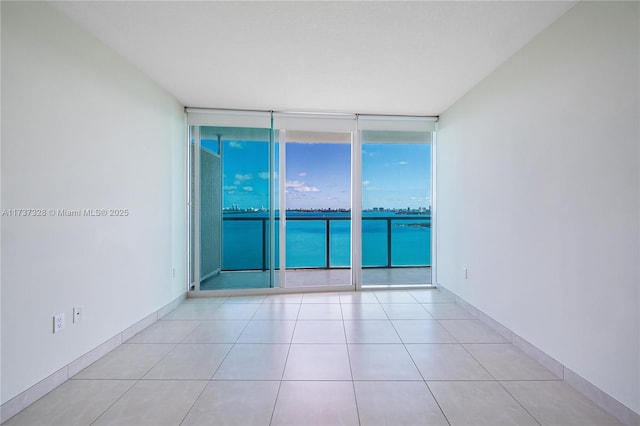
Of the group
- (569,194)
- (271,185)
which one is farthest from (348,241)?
(569,194)

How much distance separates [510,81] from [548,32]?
43cm

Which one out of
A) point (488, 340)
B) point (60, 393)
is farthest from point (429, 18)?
point (60, 393)

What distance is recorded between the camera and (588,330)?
65.7 inches

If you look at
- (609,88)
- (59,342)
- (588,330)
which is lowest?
(59,342)

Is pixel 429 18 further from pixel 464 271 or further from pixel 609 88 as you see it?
pixel 464 271

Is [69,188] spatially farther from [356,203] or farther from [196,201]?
[356,203]

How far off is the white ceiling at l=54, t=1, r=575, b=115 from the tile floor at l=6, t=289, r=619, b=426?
243 cm

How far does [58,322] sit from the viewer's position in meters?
1.77

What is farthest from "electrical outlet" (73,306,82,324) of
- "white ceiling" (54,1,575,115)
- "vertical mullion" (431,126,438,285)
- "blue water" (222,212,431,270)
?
"vertical mullion" (431,126,438,285)

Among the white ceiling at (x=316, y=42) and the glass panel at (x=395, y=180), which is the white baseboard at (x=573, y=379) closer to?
the glass panel at (x=395, y=180)

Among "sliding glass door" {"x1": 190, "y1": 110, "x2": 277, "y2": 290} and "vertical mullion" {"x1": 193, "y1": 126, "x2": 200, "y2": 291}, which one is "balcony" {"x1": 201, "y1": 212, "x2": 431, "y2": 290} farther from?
"vertical mullion" {"x1": 193, "y1": 126, "x2": 200, "y2": 291}

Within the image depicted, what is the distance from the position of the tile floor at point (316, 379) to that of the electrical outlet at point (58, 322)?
1.27ft

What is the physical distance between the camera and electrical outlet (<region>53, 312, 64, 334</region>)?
175 cm

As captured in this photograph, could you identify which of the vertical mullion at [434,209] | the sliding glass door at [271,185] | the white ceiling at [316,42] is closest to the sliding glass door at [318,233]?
the sliding glass door at [271,185]
